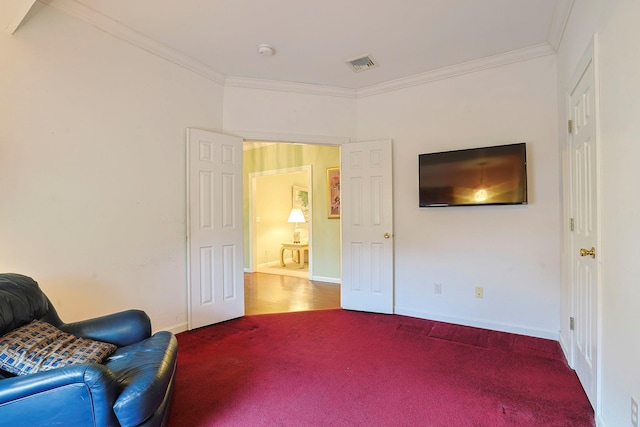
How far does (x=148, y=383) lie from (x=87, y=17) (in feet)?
8.86

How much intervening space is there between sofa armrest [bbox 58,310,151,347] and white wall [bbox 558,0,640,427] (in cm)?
248

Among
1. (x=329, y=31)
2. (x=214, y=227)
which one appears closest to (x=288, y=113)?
(x=329, y=31)

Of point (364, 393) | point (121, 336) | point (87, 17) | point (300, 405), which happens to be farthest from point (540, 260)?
point (87, 17)

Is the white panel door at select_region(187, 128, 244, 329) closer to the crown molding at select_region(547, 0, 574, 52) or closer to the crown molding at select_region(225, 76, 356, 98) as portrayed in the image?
the crown molding at select_region(225, 76, 356, 98)

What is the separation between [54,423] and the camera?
124 centimetres

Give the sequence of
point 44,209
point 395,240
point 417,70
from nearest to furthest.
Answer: point 44,209
point 417,70
point 395,240

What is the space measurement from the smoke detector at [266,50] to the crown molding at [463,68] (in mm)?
1285

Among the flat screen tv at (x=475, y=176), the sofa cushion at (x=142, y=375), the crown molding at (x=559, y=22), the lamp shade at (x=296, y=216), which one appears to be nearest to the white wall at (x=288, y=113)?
the flat screen tv at (x=475, y=176)

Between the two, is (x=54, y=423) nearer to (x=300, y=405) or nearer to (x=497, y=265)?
(x=300, y=405)

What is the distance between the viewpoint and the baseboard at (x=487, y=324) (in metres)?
2.98

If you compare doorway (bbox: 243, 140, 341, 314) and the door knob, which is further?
doorway (bbox: 243, 140, 341, 314)

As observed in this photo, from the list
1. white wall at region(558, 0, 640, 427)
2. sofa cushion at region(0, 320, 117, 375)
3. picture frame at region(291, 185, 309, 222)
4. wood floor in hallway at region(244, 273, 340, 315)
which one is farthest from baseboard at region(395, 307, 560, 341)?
picture frame at region(291, 185, 309, 222)

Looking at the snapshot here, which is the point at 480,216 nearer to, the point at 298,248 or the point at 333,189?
the point at 333,189

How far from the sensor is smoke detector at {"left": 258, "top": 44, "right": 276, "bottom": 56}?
9.70 feet
